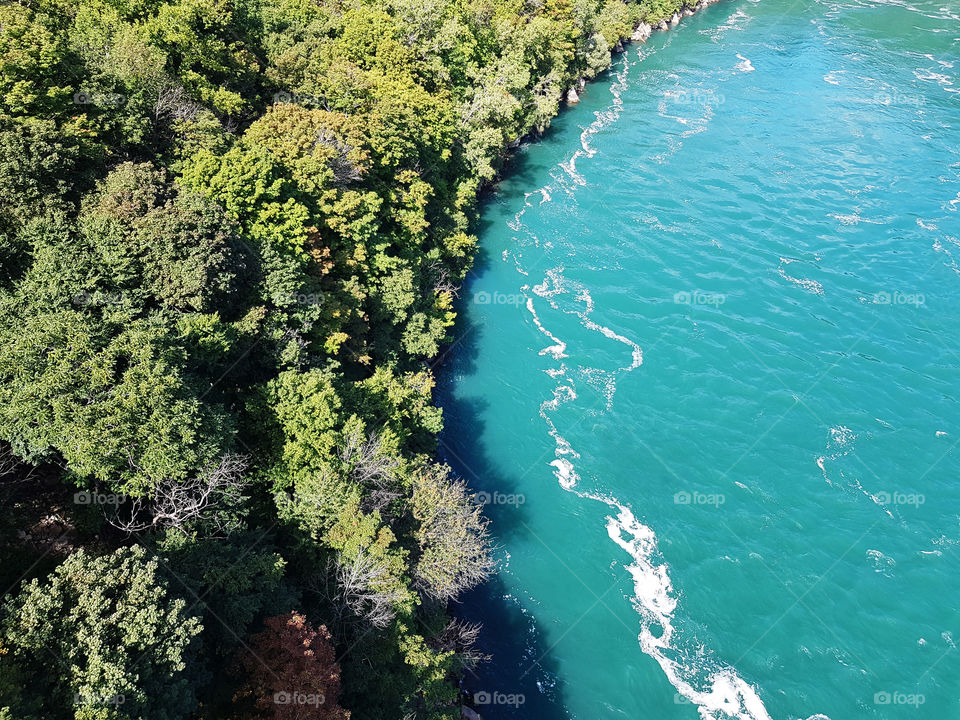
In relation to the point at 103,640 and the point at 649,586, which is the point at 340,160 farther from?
the point at 649,586

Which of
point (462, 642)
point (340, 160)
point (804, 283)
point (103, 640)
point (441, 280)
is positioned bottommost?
point (462, 642)

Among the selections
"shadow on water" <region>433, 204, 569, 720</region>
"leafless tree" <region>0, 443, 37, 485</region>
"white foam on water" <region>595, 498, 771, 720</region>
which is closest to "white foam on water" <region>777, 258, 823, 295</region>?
"white foam on water" <region>595, 498, 771, 720</region>

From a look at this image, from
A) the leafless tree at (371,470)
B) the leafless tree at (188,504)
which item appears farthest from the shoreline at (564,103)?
the leafless tree at (188,504)

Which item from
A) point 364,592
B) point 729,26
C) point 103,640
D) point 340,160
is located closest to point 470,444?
point 364,592

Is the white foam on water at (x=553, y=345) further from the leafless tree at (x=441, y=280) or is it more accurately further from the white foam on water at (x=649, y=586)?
the leafless tree at (x=441, y=280)

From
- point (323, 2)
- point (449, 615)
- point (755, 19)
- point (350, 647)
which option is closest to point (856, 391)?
point (449, 615)

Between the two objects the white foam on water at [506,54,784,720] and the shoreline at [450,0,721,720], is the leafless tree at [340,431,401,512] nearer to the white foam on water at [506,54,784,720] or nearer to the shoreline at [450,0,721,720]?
the shoreline at [450,0,721,720]
